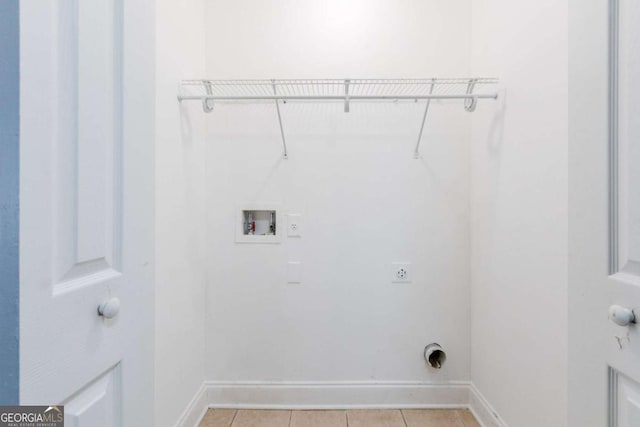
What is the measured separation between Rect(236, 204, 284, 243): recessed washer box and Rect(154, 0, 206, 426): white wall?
0.22 meters

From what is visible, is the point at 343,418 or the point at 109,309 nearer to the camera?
the point at 109,309

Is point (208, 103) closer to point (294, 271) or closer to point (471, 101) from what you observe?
point (294, 271)

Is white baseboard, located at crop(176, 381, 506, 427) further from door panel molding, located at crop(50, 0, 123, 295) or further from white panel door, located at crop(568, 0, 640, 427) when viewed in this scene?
door panel molding, located at crop(50, 0, 123, 295)

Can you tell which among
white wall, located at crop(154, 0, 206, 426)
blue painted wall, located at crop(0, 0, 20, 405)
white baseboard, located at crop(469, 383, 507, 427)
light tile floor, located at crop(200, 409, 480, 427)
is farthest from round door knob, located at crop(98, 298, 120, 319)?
white baseboard, located at crop(469, 383, 507, 427)

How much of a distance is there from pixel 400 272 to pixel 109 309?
1441 mm

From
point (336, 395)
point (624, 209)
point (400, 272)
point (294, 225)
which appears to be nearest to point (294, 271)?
point (294, 225)

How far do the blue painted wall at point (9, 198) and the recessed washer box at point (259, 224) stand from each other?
4.24ft

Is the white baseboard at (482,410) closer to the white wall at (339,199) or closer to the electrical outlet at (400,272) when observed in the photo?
the white wall at (339,199)

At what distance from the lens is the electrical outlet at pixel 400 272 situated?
5.63 ft

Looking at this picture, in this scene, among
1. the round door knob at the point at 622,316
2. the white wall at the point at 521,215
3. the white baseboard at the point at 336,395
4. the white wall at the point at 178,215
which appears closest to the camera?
the round door knob at the point at 622,316

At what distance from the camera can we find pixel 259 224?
1754 mm

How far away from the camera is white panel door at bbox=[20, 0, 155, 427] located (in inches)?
17.9

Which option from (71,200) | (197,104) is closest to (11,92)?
(71,200)

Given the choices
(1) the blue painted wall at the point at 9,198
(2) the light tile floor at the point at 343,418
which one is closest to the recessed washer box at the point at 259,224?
(2) the light tile floor at the point at 343,418
